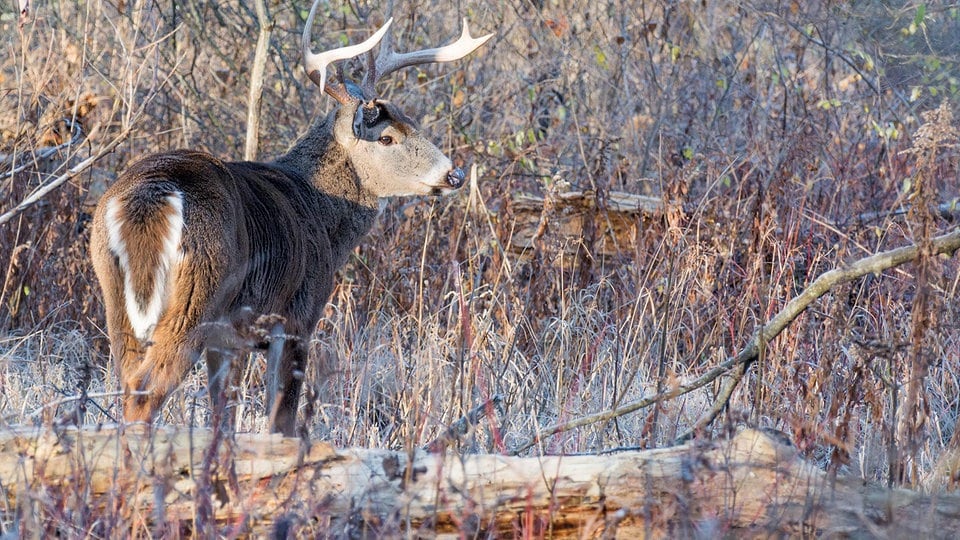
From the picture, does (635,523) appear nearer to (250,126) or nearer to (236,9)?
(250,126)

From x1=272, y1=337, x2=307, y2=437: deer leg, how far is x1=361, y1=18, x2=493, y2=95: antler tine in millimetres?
1710

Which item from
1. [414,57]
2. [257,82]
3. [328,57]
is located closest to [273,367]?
[328,57]

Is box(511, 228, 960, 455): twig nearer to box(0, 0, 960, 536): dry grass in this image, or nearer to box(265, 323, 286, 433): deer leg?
box(0, 0, 960, 536): dry grass

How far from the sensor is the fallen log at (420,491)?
273cm

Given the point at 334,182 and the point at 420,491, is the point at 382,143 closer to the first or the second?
the point at 334,182

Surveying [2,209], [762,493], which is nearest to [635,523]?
[762,493]

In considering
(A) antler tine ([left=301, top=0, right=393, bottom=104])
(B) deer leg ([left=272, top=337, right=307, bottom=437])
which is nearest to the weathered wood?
(A) antler tine ([left=301, top=0, right=393, bottom=104])

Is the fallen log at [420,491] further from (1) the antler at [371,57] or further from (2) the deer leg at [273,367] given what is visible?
(1) the antler at [371,57]

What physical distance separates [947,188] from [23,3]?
6028mm

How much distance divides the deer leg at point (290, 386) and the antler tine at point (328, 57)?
4.55ft

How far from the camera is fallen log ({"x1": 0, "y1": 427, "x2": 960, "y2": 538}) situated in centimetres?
273

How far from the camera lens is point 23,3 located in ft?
16.0

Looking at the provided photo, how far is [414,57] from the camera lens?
21.3 ft

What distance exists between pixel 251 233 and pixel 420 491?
203cm
